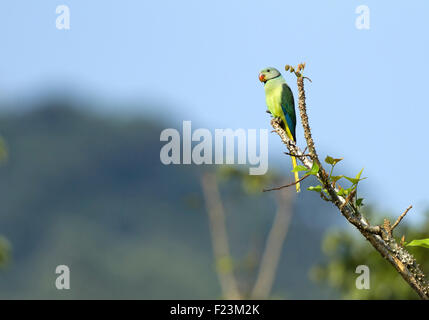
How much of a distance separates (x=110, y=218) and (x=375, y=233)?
366 ft

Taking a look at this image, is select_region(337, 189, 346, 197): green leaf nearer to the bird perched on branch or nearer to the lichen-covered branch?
the lichen-covered branch

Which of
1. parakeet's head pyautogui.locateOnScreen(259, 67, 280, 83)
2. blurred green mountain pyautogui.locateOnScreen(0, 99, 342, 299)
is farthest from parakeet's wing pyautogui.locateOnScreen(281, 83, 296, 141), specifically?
blurred green mountain pyautogui.locateOnScreen(0, 99, 342, 299)

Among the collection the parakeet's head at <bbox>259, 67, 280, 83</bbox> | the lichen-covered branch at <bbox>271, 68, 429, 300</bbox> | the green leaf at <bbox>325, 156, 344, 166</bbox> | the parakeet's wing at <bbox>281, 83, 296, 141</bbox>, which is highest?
the parakeet's head at <bbox>259, 67, 280, 83</bbox>

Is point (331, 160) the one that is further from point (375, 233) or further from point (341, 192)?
point (375, 233)

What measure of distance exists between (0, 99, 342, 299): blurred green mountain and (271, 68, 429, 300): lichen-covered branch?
7431 cm

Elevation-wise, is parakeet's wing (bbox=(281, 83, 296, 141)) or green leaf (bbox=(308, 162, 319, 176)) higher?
parakeet's wing (bbox=(281, 83, 296, 141))

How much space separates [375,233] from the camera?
2457mm

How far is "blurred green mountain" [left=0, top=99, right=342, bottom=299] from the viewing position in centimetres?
9500

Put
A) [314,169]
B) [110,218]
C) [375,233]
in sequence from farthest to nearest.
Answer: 1. [110,218]
2. [314,169]
3. [375,233]

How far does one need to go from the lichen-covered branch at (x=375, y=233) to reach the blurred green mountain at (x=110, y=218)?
244 feet

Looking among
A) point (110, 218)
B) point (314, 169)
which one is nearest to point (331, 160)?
point (314, 169)

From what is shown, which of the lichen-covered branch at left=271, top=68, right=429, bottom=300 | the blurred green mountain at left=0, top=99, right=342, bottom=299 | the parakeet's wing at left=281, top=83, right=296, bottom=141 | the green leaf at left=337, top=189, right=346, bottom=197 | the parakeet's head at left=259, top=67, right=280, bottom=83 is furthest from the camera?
the blurred green mountain at left=0, top=99, right=342, bottom=299

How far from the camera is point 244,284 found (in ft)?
Result: 52.8
